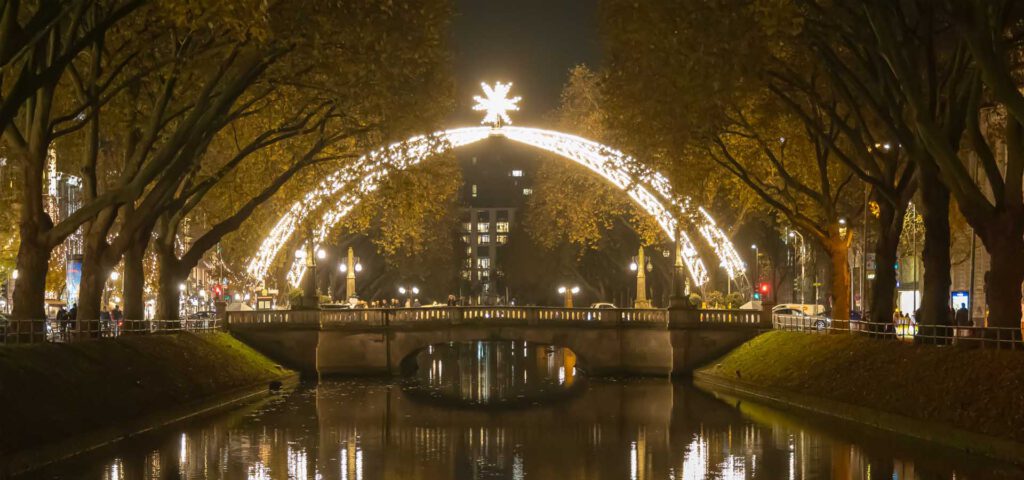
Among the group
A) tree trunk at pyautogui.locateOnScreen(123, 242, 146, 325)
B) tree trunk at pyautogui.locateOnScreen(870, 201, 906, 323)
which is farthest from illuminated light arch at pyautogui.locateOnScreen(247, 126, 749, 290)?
tree trunk at pyautogui.locateOnScreen(870, 201, 906, 323)

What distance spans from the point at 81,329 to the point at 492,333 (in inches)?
1150

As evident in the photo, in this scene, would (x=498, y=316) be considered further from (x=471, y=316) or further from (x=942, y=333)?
(x=942, y=333)

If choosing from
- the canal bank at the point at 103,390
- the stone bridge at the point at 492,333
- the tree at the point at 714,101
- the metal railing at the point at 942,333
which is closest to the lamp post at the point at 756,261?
the stone bridge at the point at 492,333

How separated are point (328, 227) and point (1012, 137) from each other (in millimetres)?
40461

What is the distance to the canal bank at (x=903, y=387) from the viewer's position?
103ft

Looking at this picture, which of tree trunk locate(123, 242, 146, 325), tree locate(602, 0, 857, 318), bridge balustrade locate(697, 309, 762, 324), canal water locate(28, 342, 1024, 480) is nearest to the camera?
canal water locate(28, 342, 1024, 480)

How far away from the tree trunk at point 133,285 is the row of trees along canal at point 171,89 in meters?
0.05

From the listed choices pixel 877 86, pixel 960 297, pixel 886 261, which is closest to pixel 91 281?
pixel 877 86

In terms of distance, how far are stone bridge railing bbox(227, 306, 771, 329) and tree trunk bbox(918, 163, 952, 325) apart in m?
25.4

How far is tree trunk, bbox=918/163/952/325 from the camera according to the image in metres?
38.8

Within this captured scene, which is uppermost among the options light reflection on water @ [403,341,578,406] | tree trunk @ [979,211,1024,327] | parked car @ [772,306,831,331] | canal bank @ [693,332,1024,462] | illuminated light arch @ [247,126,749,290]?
illuminated light arch @ [247,126,749,290]

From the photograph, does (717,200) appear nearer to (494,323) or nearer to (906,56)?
(494,323)

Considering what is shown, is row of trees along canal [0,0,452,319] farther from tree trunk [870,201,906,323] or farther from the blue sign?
the blue sign

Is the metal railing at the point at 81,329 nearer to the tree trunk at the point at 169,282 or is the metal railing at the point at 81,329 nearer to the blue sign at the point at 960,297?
the tree trunk at the point at 169,282
